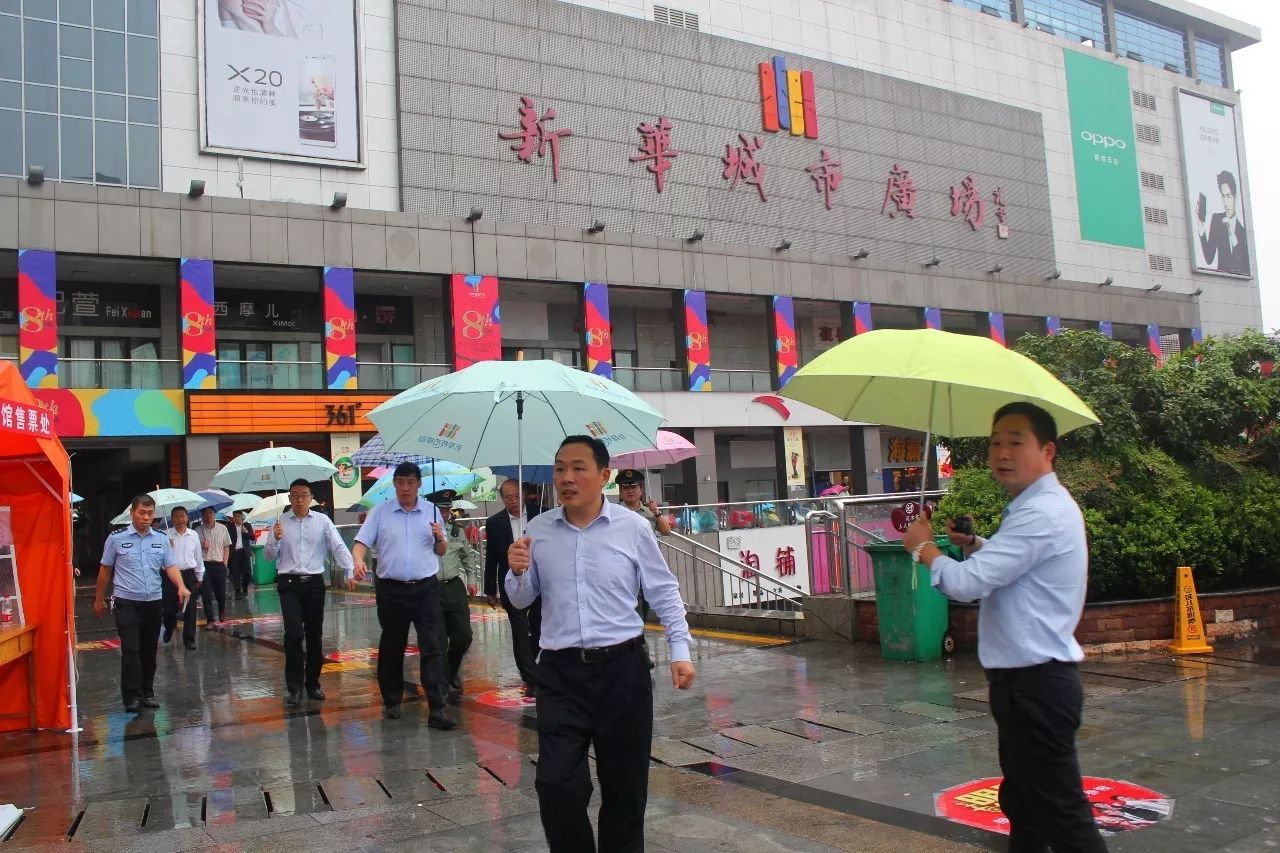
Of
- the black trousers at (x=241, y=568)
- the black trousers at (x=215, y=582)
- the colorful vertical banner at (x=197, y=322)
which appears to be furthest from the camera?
the colorful vertical banner at (x=197, y=322)

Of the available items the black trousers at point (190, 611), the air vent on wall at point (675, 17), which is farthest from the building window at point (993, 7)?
the black trousers at point (190, 611)

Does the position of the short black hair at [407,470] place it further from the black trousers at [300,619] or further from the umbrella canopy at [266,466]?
the umbrella canopy at [266,466]

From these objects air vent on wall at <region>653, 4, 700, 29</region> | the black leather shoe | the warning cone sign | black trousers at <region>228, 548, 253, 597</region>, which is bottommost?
the black leather shoe

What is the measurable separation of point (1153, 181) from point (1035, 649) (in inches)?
2132

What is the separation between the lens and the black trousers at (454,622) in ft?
28.9

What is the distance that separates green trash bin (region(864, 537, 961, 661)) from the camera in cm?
939

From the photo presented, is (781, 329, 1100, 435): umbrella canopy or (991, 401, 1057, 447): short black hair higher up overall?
(781, 329, 1100, 435): umbrella canopy

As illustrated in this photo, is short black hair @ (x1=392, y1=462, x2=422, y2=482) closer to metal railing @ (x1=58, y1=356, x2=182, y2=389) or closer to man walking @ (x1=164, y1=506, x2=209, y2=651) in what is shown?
man walking @ (x1=164, y1=506, x2=209, y2=651)

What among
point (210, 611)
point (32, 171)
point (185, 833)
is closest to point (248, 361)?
point (32, 171)

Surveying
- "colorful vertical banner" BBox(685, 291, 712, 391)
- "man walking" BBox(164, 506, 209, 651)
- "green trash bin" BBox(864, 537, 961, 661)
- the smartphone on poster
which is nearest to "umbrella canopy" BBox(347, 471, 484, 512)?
"man walking" BBox(164, 506, 209, 651)

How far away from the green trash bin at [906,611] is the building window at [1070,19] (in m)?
45.7

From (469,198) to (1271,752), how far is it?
30.2 meters

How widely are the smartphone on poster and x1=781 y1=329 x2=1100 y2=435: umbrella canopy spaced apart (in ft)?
94.9

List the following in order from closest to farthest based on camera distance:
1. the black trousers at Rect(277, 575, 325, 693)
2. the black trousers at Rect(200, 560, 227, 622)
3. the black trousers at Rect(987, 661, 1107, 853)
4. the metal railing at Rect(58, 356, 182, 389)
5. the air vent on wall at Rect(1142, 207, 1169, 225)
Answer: the black trousers at Rect(987, 661, 1107, 853) < the black trousers at Rect(277, 575, 325, 693) < the black trousers at Rect(200, 560, 227, 622) < the metal railing at Rect(58, 356, 182, 389) < the air vent on wall at Rect(1142, 207, 1169, 225)
